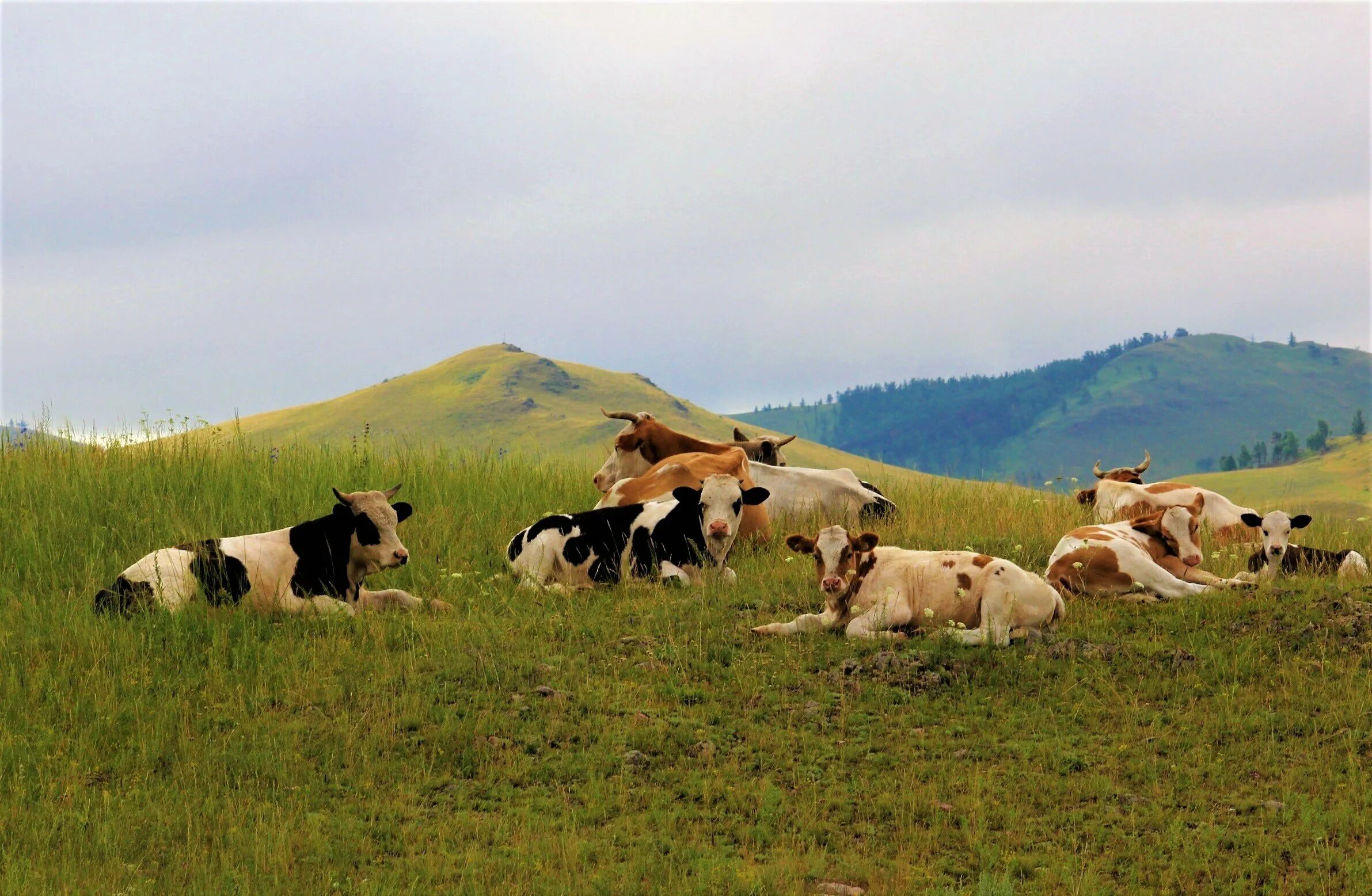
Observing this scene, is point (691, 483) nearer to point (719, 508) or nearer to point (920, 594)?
point (719, 508)

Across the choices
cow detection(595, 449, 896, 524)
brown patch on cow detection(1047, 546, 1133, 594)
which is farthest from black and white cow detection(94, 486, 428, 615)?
brown patch on cow detection(1047, 546, 1133, 594)

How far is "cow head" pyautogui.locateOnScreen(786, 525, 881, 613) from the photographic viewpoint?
1217 centimetres

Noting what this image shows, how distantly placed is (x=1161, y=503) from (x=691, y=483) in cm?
687

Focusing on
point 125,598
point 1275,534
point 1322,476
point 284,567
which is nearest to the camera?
point 125,598

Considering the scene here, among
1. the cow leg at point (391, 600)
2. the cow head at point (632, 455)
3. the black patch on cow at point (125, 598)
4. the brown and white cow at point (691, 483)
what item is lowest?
the cow leg at point (391, 600)

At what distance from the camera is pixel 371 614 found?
1267 centimetres

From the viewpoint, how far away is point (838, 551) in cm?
1220

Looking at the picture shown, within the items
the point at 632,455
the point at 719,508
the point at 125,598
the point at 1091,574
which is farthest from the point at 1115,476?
the point at 125,598

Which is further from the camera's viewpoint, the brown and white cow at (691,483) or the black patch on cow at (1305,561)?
the brown and white cow at (691,483)

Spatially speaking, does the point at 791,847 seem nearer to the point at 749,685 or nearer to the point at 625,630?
the point at 749,685

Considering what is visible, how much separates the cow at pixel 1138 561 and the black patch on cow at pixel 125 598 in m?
9.13

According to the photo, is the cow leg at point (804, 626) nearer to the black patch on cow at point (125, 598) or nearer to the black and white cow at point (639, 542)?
the black and white cow at point (639, 542)

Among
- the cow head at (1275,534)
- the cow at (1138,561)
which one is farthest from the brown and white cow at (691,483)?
the cow head at (1275,534)

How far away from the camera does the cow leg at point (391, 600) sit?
13.3m
